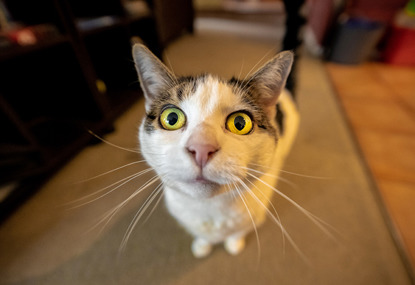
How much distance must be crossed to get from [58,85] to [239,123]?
148 cm

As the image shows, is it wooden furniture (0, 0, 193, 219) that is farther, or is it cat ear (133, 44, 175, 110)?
wooden furniture (0, 0, 193, 219)

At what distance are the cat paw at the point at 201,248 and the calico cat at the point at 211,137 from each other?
16cm

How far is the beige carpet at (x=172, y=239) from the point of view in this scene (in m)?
0.88

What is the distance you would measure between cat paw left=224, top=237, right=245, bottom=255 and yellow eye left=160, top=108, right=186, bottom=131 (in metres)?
0.62

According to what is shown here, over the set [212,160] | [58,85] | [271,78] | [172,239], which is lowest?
[172,239]

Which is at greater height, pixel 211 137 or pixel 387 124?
pixel 211 137

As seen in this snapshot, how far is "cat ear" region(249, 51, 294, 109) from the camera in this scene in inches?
23.5

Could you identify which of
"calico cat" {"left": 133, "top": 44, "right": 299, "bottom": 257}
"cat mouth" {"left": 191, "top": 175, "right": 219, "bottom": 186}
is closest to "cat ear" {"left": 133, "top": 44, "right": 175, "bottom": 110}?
"calico cat" {"left": 133, "top": 44, "right": 299, "bottom": 257}

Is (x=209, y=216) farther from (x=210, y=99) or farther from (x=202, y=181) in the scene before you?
(x=210, y=99)

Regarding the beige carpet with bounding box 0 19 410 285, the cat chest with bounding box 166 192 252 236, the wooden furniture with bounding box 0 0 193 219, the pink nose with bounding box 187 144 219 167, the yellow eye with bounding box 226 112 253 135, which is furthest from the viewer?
the wooden furniture with bounding box 0 0 193 219

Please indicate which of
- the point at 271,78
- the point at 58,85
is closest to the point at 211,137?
the point at 271,78

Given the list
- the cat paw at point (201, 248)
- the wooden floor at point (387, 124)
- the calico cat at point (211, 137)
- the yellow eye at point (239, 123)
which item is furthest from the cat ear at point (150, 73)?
the wooden floor at point (387, 124)

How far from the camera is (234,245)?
93 cm

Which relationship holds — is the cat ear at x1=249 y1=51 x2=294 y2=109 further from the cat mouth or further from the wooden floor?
the wooden floor
